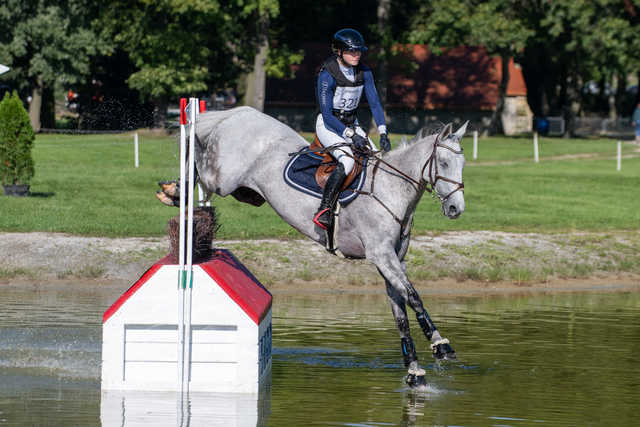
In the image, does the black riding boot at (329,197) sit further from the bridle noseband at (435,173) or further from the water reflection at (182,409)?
the water reflection at (182,409)

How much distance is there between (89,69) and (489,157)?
21643 millimetres

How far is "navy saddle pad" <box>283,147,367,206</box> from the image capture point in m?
10.4

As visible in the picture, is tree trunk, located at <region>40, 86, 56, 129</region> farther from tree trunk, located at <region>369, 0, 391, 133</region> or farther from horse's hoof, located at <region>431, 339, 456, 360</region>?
horse's hoof, located at <region>431, 339, 456, 360</region>

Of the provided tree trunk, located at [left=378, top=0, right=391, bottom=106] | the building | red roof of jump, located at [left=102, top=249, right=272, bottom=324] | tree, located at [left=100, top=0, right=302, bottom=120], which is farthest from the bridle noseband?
the building

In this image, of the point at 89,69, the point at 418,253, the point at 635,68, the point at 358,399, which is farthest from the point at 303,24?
the point at 358,399

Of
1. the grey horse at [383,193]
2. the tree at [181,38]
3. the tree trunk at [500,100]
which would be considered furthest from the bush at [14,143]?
the tree trunk at [500,100]

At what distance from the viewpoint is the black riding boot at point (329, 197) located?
10.2 meters

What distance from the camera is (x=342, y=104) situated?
10500 millimetres

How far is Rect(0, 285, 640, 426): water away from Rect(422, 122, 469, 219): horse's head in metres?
1.77

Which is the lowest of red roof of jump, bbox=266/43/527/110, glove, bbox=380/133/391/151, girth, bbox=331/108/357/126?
glove, bbox=380/133/391/151

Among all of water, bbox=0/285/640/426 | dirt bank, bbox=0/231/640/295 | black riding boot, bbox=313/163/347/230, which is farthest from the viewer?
dirt bank, bbox=0/231/640/295

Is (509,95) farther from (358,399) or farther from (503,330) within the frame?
(358,399)

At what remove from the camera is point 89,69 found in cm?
5197

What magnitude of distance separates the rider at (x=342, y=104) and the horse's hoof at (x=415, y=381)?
1696mm
